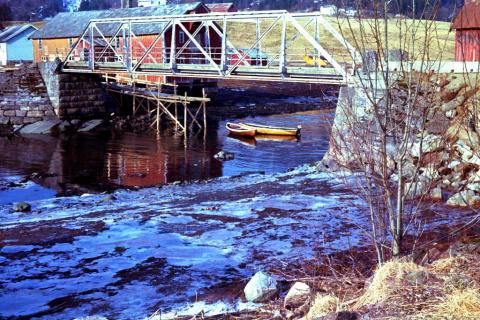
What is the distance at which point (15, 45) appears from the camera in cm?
6750

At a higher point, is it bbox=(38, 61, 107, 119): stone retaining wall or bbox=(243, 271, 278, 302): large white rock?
bbox=(38, 61, 107, 119): stone retaining wall

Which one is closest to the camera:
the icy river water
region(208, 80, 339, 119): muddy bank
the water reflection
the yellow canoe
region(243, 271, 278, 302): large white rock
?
region(243, 271, 278, 302): large white rock

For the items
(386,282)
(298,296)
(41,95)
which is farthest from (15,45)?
(386,282)

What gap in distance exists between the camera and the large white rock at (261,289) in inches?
362

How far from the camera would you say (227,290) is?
1043cm

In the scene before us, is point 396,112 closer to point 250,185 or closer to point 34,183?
point 250,185

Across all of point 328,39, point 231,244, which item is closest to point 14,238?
point 231,244

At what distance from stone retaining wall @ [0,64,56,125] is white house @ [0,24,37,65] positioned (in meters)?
26.6

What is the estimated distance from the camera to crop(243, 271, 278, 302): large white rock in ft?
30.1

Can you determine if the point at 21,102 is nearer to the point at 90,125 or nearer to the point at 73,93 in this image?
the point at 73,93

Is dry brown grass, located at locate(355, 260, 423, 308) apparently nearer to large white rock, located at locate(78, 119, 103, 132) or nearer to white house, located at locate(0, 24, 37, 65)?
large white rock, located at locate(78, 119, 103, 132)

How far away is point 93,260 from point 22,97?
31.8m

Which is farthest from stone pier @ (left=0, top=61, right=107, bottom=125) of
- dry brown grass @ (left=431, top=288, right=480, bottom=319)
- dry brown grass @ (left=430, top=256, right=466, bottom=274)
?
dry brown grass @ (left=431, top=288, right=480, bottom=319)

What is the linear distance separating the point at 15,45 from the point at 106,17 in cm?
2112
